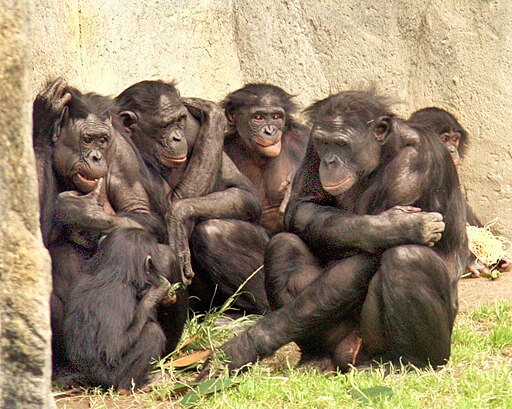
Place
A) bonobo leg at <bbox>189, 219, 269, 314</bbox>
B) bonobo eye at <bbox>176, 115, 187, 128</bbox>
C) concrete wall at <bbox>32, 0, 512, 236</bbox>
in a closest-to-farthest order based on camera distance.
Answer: bonobo leg at <bbox>189, 219, 269, 314</bbox> → bonobo eye at <bbox>176, 115, 187, 128</bbox> → concrete wall at <bbox>32, 0, 512, 236</bbox>

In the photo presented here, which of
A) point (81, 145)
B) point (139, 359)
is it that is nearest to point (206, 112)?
point (81, 145)

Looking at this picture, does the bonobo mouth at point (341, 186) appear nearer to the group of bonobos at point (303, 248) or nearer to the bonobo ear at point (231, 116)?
the group of bonobos at point (303, 248)

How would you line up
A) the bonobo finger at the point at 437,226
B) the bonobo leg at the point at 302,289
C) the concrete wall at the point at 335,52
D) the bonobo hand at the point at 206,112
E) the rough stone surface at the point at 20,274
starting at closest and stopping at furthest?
the rough stone surface at the point at 20,274 → the bonobo finger at the point at 437,226 → the bonobo leg at the point at 302,289 → the bonobo hand at the point at 206,112 → the concrete wall at the point at 335,52

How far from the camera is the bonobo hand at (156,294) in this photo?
602 centimetres

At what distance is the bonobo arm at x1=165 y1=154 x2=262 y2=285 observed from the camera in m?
7.46

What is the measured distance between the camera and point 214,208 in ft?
25.5

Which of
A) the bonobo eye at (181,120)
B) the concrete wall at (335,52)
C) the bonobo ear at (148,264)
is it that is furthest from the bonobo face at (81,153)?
the concrete wall at (335,52)

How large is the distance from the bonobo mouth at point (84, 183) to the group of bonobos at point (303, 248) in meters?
0.01

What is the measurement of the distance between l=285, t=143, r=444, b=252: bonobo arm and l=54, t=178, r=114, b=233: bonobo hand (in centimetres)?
114

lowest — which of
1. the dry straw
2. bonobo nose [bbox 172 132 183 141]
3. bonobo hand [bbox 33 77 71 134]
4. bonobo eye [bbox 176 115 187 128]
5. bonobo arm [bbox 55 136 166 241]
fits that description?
the dry straw

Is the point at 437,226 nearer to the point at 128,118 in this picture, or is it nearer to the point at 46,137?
the point at 46,137

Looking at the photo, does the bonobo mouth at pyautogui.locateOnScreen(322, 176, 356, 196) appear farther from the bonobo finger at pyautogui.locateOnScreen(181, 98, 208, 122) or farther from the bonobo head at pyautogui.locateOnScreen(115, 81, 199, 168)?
the bonobo finger at pyautogui.locateOnScreen(181, 98, 208, 122)

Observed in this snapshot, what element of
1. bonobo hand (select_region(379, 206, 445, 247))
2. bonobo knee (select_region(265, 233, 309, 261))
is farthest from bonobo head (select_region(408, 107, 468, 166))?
bonobo hand (select_region(379, 206, 445, 247))

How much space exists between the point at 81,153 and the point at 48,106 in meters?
0.36
